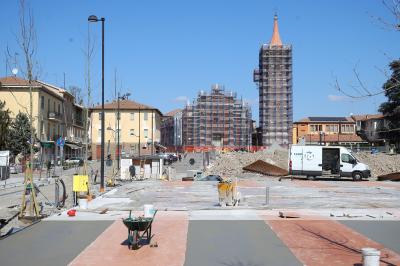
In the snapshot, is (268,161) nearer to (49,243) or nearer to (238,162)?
(238,162)

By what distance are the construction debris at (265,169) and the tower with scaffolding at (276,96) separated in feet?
232

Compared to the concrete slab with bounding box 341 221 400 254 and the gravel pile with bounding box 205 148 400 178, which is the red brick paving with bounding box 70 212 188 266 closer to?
the concrete slab with bounding box 341 221 400 254

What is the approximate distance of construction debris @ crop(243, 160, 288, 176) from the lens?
134ft

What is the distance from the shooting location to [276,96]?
11431 centimetres

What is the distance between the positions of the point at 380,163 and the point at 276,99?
66.4 meters

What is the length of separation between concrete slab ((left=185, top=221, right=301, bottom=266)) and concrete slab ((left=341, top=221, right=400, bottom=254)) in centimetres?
224

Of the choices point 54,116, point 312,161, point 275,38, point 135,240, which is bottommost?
point 135,240

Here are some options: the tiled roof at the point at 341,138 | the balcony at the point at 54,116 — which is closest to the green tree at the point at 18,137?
the balcony at the point at 54,116

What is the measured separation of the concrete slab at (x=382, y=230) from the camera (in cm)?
1157

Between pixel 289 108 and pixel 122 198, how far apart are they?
94.7 metres

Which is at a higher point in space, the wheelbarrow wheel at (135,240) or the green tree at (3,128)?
the green tree at (3,128)

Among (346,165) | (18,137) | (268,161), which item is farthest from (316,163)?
(18,137)

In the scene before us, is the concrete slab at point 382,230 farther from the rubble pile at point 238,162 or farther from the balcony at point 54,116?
the balcony at point 54,116

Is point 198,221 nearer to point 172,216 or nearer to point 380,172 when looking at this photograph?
point 172,216
